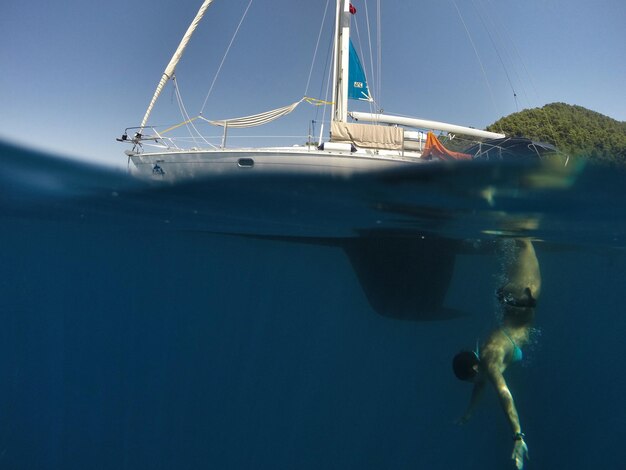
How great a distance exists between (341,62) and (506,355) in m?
12.0

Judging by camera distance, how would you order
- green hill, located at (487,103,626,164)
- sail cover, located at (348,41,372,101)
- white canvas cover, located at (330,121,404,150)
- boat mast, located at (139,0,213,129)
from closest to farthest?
white canvas cover, located at (330,121,404,150) < boat mast, located at (139,0,213,129) < sail cover, located at (348,41,372,101) < green hill, located at (487,103,626,164)

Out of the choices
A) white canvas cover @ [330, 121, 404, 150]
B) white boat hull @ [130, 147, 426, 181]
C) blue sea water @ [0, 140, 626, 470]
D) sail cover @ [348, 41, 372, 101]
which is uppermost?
sail cover @ [348, 41, 372, 101]

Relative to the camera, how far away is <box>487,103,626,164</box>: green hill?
33.1m

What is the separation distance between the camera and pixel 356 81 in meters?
15.5

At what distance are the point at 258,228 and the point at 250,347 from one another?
8.30m

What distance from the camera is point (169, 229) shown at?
14070 mm

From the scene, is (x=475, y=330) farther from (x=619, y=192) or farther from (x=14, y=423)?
(x=14, y=423)

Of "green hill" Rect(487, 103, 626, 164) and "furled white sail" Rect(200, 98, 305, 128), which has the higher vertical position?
"green hill" Rect(487, 103, 626, 164)

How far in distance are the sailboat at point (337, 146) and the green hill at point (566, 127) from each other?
2154 cm

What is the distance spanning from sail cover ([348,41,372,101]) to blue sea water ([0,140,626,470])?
18.7 ft

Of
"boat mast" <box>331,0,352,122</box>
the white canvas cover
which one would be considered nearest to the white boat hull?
the white canvas cover

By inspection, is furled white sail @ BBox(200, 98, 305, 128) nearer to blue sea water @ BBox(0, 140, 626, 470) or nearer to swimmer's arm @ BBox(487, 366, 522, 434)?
blue sea water @ BBox(0, 140, 626, 470)

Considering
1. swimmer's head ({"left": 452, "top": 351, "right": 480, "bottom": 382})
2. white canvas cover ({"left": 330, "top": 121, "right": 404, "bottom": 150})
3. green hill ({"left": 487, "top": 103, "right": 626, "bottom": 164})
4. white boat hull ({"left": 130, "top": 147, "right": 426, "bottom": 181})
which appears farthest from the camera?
green hill ({"left": 487, "top": 103, "right": 626, "bottom": 164})

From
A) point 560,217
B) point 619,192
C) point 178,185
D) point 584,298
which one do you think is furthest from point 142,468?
point 584,298
